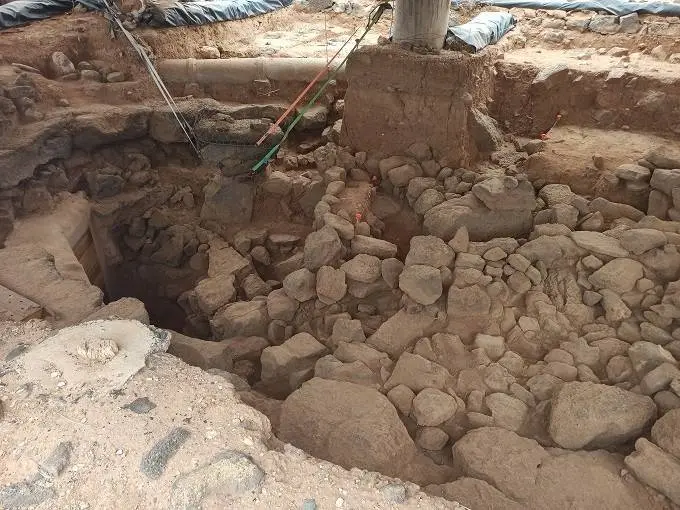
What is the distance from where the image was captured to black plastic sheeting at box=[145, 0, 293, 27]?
6.99m

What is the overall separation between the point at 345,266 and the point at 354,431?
1660 mm

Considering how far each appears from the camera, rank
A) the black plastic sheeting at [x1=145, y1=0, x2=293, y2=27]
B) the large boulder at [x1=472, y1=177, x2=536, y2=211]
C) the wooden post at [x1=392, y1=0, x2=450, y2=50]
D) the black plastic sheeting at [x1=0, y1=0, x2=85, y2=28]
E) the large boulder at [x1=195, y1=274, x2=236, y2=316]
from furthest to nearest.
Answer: the black plastic sheeting at [x1=145, y1=0, x2=293, y2=27] → the black plastic sheeting at [x1=0, y1=0, x2=85, y2=28] → the large boulder at [x1=195, y1=274, x2=236, y2=316] → the wooden post at [x1=392, y1=0, x2=450, y2=50] → the large boulder at [x1=472, y1=177, x2=536, y2=211]

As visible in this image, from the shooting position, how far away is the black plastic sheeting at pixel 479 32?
5035 mm

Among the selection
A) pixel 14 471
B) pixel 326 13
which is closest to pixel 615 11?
pixel 326 13

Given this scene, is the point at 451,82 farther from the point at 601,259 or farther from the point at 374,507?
the point at 374,507

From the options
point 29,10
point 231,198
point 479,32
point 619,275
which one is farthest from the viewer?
point 29,10

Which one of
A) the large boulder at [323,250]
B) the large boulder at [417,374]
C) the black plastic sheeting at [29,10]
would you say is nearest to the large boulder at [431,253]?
the large boulder at [323,250]

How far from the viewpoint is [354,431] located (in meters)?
2.67

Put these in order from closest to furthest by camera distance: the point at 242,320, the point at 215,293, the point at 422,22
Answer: the point at 242,320 < the point at 422,22 < the point at 215,293

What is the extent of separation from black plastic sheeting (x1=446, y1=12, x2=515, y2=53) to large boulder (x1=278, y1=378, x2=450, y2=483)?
3633 millimetres

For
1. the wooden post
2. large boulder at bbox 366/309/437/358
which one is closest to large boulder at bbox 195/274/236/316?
large boulder at bbox 366/309/437/358

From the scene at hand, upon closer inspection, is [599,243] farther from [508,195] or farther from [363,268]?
[363,268]

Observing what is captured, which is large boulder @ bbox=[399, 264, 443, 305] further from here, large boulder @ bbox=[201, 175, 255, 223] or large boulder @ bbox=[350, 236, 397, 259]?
large boulder @ bbox=[201, 175, 255, 223]

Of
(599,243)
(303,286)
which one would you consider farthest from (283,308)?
(599,243)
